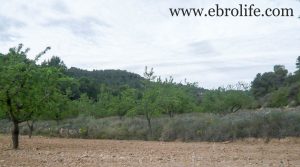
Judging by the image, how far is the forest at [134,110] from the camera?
70.1 feet

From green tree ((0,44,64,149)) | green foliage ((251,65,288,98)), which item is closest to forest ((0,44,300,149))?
green tree ((0,44,64,149))

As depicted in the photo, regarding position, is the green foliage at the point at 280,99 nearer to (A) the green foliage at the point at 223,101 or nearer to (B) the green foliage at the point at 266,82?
(A) the green foliage at the point at 223,101

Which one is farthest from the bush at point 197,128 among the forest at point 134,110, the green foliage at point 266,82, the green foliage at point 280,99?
the green foliage at point 266,82

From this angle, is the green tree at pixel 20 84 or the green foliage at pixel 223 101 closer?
the green tree at pixel 20 84

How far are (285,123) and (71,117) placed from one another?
1109 inches

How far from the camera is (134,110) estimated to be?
1428 inches

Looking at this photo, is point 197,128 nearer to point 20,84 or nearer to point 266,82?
point 20,84

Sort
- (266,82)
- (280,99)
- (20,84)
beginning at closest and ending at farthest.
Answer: (20,84) → (280,99) → (266,82)

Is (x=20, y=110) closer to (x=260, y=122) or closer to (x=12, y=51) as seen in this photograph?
(x=12, y=51)

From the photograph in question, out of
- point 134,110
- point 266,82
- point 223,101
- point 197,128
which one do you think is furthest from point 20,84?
point 266,82

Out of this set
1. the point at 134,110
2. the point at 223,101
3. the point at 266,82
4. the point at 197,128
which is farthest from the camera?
the point at 266,82

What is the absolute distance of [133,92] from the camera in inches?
1713

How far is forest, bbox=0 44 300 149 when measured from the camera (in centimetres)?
2136

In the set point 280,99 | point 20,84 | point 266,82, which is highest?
point 266,82
